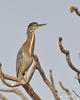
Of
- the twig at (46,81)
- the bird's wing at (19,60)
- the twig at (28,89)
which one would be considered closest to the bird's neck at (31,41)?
the bird's wing at (19,60)

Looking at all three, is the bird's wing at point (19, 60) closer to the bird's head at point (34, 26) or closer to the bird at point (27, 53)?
the bird at point (27, 53)

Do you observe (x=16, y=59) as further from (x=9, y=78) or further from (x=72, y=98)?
(x=72, y=98)

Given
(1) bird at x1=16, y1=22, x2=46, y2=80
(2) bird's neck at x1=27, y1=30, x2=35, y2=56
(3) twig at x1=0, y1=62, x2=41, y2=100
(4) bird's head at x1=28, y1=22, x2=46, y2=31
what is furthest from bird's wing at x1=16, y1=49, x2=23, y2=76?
(3) twig at x1=0, y1=62, x2=41, y2=100

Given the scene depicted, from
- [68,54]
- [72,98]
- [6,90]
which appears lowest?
[72,98]

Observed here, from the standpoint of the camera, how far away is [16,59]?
6566mm

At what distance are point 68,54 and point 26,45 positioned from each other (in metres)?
2.86

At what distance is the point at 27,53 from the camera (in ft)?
19.3

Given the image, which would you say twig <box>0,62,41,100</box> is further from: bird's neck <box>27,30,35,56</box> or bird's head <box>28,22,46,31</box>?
bird's head <box>28,22,46,31</box>

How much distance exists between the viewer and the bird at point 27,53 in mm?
5824

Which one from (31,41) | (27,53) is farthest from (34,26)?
(27,53)

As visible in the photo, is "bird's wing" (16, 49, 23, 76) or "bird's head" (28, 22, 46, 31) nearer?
"bird's wing" (16, 49, 23, 76)

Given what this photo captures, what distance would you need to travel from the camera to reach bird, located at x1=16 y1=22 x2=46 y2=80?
229 inches

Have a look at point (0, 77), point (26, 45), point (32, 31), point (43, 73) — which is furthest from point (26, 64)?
point (0, 77)

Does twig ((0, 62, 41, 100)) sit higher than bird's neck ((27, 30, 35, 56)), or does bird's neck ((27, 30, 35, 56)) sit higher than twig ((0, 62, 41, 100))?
bird's neck ((27, 30, 35, 56))
